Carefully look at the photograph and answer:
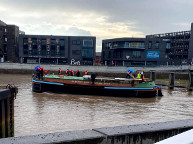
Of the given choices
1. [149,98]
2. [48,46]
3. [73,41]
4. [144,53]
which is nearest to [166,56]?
[144,53]

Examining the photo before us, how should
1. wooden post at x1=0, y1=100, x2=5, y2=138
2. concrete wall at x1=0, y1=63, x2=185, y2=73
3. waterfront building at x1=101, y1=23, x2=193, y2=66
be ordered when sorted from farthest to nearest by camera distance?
1. waterfront building at x1=101, y1=23, x2=193, y2=66
2. concrete wall at x1=0, y1=63, x2=185, y2=73
3. wooden post at x1=0, y1=100, x2=5, y2=138

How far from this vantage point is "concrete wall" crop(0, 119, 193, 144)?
296 centimetres

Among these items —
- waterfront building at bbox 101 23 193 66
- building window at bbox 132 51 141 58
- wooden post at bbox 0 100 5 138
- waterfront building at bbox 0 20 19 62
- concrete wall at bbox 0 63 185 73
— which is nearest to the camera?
wooden post at bbox 0 100 5 138

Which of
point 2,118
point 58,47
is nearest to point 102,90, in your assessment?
point 2,118

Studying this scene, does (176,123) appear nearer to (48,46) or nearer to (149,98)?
(149,98)

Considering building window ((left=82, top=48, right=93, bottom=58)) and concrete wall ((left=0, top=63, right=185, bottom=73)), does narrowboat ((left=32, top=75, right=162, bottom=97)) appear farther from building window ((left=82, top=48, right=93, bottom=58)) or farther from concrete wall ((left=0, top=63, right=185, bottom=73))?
building window ((left=82, top=48, right=93, bottom=58))

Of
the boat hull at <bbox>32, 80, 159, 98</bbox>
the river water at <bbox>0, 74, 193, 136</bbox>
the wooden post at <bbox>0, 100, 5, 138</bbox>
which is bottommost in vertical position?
the river water at <bbox>0, 74, 193, 136</bbox>

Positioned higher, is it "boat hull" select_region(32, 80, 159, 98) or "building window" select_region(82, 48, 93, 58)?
"building window" select_region(82, 48, 93, 58)

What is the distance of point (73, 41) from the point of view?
205ft

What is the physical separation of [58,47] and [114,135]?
61145mm

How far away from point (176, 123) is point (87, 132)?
6.08 feet

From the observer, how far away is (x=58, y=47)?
205 feet

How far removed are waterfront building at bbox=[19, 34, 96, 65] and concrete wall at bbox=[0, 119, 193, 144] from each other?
193ft

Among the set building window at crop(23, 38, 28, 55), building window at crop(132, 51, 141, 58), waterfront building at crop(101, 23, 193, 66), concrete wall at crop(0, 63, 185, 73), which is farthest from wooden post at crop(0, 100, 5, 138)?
building window at crop(23, 38, 28, 55)
